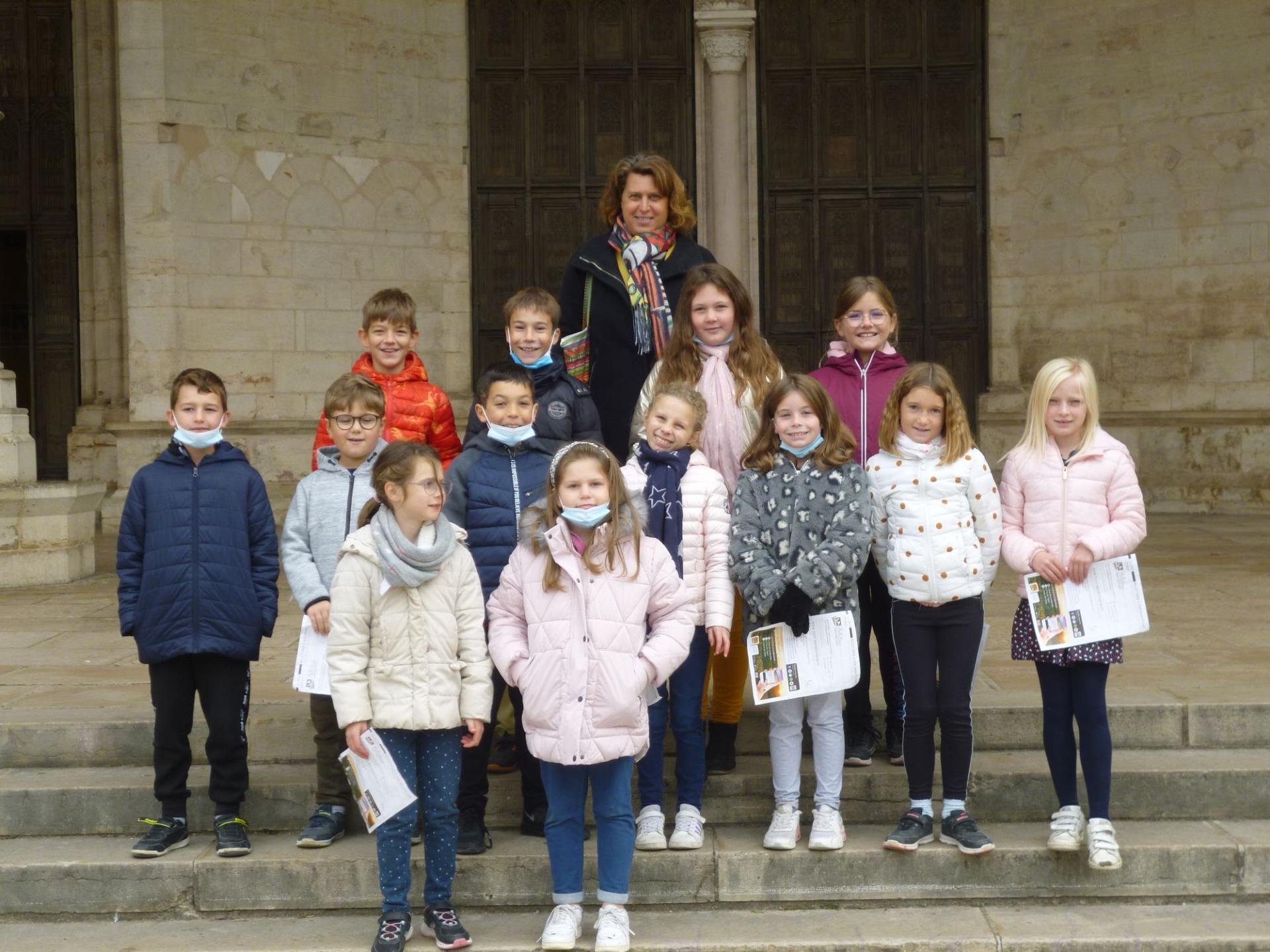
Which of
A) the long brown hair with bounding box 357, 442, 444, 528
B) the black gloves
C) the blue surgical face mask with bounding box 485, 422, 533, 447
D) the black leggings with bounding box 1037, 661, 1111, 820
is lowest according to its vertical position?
the black leggings with bounding box 1037, 661, 1111, 820

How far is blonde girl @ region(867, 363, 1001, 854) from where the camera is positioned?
441 cm

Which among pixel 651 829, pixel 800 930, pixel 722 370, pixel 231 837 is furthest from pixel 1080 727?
pixel 231 837

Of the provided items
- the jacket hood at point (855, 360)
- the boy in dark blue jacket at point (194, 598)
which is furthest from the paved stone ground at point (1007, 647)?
the jacket hood at point (855, 360)

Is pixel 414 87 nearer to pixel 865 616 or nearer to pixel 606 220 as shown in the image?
pixel 606 220

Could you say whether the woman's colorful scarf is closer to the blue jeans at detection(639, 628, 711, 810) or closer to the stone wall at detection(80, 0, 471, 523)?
the blue jeans at detection(639, 628, 711, 810)

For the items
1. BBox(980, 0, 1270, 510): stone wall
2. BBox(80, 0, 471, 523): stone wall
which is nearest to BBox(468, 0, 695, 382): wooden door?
BBox(80, 0, 471, 523): stone wall

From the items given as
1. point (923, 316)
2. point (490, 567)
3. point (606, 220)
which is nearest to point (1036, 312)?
point (923, 316)

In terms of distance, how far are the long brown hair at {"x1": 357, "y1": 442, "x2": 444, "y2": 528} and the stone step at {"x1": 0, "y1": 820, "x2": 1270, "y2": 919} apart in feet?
4.05

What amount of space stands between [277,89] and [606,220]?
7133mm

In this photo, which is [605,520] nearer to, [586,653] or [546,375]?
[586,653]

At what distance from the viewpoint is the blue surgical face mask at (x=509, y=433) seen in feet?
14.6

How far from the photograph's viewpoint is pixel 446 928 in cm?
409

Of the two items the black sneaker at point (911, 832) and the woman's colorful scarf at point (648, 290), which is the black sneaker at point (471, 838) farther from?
the woman's colorful scarf at point (648, 290)

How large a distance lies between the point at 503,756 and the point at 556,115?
332 inches
